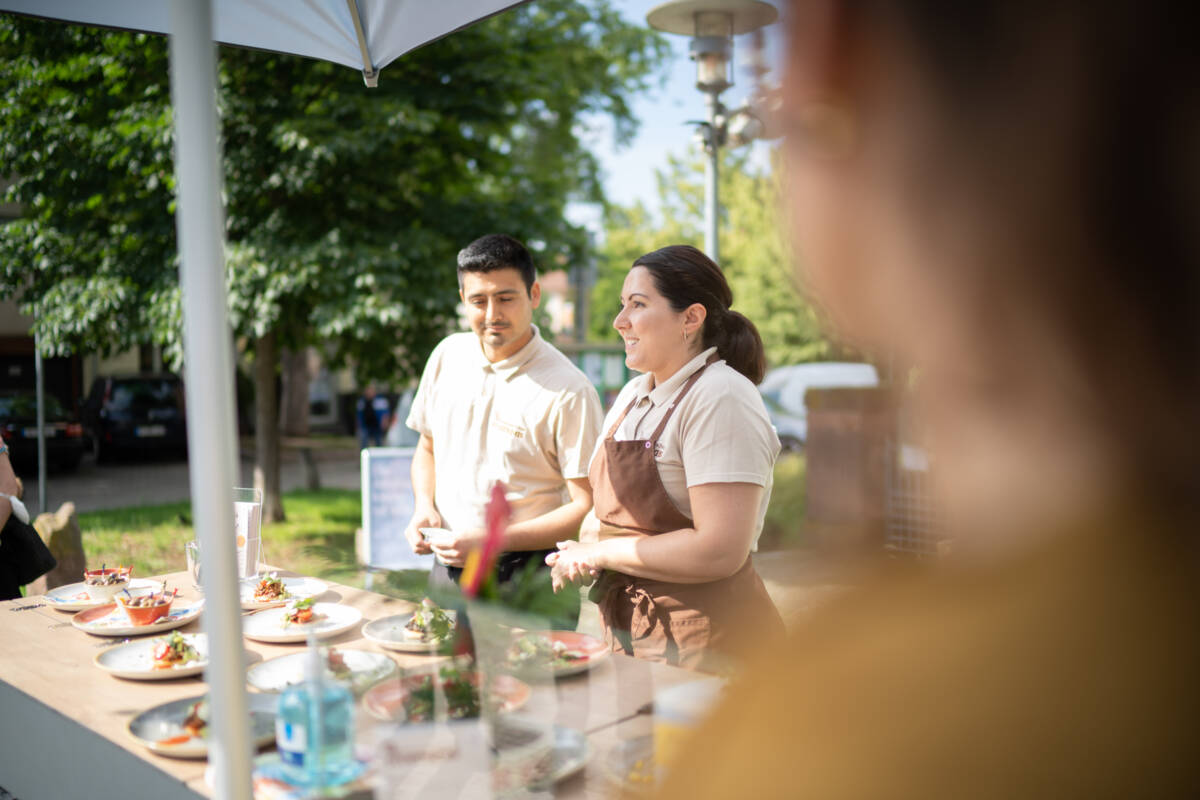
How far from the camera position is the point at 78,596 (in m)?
2.79

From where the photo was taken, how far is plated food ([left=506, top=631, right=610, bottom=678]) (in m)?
1.34

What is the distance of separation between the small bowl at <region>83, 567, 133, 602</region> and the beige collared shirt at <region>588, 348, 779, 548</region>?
64.4 inches

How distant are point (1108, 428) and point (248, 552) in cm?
237

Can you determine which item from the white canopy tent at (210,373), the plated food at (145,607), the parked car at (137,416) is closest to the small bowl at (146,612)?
the plated food at (145,607)

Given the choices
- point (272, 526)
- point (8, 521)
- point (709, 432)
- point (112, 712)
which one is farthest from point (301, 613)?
point (272, 526)

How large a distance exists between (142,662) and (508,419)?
131 centimetres

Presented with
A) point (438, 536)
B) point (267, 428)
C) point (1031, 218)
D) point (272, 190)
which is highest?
point (272, 190)

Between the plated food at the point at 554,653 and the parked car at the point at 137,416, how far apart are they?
16.0 meters

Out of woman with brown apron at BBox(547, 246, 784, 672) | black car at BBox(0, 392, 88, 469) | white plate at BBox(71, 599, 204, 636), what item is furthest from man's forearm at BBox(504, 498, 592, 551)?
black car at BBox(0, 392, 88, 469)

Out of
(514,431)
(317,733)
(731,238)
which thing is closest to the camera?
(317,733)

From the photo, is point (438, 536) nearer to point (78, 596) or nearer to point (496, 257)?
point (496, 257)

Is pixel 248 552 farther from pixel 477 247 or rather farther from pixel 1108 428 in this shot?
pixel 1108 428

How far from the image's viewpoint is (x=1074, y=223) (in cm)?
53

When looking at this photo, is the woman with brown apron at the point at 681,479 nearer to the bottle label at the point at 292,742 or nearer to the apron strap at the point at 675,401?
the apron strap at the point at 675,401
